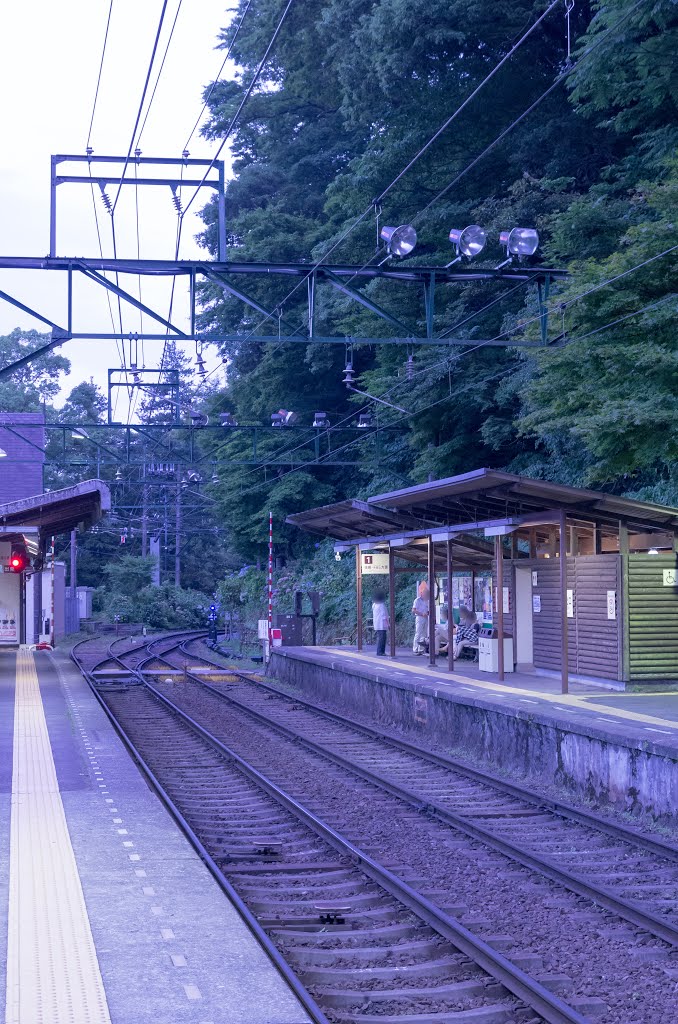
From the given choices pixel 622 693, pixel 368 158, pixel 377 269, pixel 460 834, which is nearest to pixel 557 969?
pixel 460 834

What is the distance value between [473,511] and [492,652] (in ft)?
8.17

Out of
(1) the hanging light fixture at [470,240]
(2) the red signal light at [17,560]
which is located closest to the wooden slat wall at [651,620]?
(1) the hanging light fixture at [470,240]

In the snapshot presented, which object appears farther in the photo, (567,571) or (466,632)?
(466,632)

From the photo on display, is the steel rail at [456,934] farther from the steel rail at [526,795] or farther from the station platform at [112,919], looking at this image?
the steel rail at [526,795]

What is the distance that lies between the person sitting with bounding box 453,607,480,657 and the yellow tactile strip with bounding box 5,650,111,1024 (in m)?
12.5

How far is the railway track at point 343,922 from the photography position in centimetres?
606

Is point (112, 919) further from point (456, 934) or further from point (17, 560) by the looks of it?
point (17, 560)

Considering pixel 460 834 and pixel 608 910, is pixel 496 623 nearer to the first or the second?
pixel 460 834

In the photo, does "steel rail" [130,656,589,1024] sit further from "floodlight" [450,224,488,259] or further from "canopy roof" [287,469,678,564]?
"floodlight" [450,224,488,259]

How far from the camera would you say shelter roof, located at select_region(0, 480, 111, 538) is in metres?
23.2

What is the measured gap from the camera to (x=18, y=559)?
27734mm

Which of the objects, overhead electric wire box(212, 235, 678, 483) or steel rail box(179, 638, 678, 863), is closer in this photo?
steel rail box(179, 638, 678, 863)

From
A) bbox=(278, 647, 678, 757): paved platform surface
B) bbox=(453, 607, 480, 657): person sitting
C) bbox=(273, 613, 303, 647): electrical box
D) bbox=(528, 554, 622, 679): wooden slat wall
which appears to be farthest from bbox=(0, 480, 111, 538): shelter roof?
bbox=(528, 554, 622, 679): wooden slat wall

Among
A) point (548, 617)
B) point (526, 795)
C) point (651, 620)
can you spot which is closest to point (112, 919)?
point (526, 795)
